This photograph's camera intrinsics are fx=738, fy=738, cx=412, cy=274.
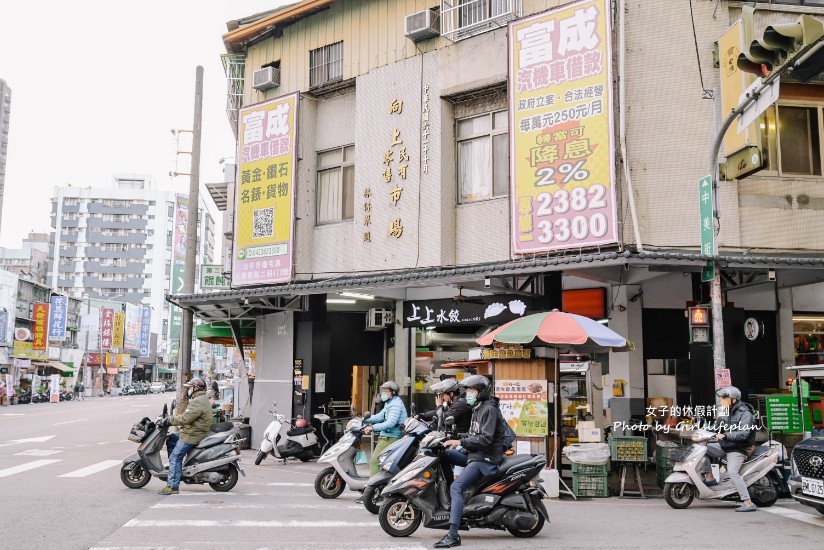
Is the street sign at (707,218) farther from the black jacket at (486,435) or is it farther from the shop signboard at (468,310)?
the black jacket at (486,435)

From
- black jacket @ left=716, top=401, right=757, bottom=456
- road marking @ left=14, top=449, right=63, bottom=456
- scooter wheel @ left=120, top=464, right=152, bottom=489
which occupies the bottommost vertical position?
road marking @ left=14, top=449, right=63, bottom=456

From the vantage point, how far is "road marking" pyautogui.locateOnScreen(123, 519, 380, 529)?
9.38 meters

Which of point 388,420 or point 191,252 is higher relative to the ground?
point 191,252

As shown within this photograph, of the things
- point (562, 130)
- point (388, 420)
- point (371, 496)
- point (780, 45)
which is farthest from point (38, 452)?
point (780, 45)

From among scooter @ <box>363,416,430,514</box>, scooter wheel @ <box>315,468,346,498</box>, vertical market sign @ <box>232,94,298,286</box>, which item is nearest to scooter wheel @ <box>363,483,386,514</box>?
scooter @ <box>363,416,430,514</box>

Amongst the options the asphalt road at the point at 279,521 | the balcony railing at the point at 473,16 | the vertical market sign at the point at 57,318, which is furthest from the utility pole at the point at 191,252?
the vertical market sign at the point at 57,318

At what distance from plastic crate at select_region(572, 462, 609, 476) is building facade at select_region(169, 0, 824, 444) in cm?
343

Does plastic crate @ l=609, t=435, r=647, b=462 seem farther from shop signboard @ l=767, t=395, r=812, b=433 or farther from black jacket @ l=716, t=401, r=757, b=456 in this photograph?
shop signboard @ l=767, t=395, r=812, b=433

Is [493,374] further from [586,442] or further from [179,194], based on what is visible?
[179,194]

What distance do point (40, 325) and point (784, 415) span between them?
60.8 meters

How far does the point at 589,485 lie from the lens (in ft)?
40.8

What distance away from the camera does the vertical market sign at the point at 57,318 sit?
210ft

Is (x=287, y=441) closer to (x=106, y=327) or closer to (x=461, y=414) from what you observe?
(x=461, y=414)

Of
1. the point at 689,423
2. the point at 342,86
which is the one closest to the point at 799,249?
the point at 689,423
